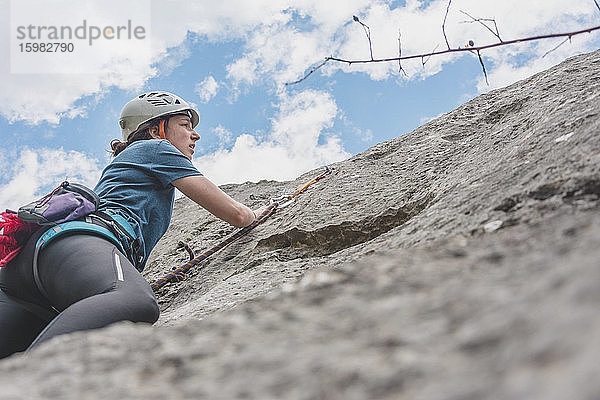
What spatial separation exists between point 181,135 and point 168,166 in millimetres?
726

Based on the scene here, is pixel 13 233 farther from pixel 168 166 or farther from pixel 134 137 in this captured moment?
pixel 134 137

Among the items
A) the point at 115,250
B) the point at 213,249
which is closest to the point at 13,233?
the point at 115,250

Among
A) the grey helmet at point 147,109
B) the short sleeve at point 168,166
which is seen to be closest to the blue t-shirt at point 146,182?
the short sleeve at point 168,166

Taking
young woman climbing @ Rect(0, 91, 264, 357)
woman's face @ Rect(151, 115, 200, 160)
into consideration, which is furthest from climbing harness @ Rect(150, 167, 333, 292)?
woman's face @ Rect(151, 115, 200, 160)

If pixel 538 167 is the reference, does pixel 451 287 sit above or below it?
below

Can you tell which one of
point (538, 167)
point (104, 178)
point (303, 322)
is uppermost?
point (104, 178)

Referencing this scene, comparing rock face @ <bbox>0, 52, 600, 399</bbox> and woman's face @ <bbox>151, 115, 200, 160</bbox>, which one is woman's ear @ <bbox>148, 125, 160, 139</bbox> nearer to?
woman's face @ <bbox>151, 115, 200, 160</bbox>

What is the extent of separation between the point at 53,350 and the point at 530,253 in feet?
3.02

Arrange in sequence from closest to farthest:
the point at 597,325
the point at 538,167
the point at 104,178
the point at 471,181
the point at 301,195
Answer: the point at 597,325, the point at 538,167, the point at 471,181, the point at 104,178, the point at 301,195

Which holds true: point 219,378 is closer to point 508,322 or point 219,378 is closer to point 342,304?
point 342,304

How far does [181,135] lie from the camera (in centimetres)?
368

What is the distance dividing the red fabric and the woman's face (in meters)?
1.41

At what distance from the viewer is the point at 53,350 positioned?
37.4 inches

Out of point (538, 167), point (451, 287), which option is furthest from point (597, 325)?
point (538, 167)
